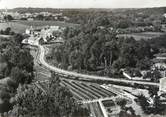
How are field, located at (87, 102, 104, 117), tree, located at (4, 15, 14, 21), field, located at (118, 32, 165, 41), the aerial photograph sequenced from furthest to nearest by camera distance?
field, located at (118, 32, 165, 41) < tree, located at (4, 15, 14, 21) < the aerial photograph < field, located at (87, 102, 104, 117)

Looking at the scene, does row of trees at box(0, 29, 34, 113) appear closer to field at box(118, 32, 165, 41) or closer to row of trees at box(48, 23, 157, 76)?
row of trees at box(48, 23, 157, 76)

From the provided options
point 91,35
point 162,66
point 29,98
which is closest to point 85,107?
point 29,98

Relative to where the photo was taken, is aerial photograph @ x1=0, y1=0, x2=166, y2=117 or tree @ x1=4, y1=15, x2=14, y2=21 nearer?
aerial photograph @ x1=0, y1=0, x2=166, y2=117

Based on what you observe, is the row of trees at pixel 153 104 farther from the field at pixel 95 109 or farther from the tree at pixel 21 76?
the tree at pixel 21 76

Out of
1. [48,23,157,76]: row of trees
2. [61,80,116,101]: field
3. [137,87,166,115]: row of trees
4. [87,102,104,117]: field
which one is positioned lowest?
[137,87,166,115]: row of trees

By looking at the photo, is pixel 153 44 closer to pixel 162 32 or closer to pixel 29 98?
pixel 162 32

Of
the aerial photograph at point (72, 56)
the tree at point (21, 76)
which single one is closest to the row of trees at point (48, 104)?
the aerial photograph at point (72, 56)

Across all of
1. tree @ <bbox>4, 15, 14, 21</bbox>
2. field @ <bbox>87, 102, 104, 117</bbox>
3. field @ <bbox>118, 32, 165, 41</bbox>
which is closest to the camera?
field @ <bbox>87, 102, 104, 117</bbox>

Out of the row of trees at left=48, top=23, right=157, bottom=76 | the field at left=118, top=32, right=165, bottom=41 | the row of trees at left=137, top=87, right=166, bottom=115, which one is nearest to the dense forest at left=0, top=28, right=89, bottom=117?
the row of trees at left=48, top=23, right=157, bottom=76

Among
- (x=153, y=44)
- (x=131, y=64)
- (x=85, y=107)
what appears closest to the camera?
(x=85, y=107)
